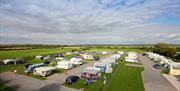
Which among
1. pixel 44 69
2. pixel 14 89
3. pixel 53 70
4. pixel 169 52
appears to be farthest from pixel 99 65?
pixel 169 52

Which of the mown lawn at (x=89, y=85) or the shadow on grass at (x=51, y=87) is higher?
the shadow on grass at (x=51, y=87)

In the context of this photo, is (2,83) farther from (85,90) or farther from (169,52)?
(169,52)

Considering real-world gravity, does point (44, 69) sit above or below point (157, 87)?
above

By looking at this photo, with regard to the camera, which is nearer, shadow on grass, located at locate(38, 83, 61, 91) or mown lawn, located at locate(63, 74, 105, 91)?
shadow on grass, located at locate(38, 83, 61, 91)

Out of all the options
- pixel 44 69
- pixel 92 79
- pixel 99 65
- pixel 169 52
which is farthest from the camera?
pixel 169 52

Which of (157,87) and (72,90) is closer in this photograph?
(72,90)

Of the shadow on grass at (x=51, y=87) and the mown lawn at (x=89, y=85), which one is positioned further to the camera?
the mown lawn at (x=89, y=85)

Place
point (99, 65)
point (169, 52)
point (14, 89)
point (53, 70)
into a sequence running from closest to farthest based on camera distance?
point (14, 89) < point (53, 70) < point (99, 65) < point (169, 52)

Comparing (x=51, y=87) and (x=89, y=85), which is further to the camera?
(x=89, y=85)

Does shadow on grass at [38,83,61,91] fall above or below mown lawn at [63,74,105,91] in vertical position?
above

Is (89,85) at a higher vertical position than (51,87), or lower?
lower
